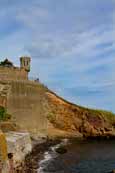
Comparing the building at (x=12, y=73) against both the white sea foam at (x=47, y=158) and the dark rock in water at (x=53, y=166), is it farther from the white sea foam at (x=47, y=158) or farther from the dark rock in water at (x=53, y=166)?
the dark rock in water at (x=53, y=166)

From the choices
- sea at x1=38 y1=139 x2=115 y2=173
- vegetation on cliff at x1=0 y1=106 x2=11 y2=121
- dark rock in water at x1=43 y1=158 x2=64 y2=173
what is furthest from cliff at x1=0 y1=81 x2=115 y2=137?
dark rock in water at x1=43 y1=158 x2=64 y2=173

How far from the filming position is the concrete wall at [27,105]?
57.8 meters

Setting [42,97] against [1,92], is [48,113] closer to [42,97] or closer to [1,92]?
[42,97]

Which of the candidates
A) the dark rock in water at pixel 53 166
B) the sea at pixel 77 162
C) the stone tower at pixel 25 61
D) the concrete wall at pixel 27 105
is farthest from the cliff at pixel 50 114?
the dark rock in water at pixel 53 166

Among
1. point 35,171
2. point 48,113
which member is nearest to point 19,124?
point 48,113

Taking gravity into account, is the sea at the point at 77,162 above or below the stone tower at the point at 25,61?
below

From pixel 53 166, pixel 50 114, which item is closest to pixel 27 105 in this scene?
pixel 50 114

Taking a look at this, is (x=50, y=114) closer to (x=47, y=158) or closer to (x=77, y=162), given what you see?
(x=47, y=158)

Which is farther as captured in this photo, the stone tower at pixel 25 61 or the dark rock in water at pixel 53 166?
the stone tower at pixel 25 61

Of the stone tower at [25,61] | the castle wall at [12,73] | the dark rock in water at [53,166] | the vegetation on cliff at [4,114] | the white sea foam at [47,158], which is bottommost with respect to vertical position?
the dark rock in water at [53,166]

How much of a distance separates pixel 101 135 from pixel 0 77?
2588cm

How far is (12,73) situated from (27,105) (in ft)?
17.7

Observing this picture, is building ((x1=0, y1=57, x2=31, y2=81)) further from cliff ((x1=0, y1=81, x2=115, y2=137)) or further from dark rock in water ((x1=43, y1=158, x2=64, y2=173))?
dark rock in water ((x1=43, y1=158, x2=64, y2=173))

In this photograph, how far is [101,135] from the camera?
76.2m
